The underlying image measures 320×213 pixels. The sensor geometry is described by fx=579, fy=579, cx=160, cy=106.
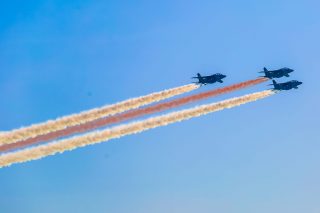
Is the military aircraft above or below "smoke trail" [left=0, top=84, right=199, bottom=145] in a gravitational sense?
above

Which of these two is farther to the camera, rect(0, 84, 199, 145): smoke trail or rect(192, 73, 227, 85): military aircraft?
rect(192, 73, 227, 85): military aircraft

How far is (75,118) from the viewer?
370ft

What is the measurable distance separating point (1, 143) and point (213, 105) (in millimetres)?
46654

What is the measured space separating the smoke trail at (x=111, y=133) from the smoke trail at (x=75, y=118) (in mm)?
2709

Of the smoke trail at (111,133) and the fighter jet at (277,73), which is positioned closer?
the smoke trail at (111,133)

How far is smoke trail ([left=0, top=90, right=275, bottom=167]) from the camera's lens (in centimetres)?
10612

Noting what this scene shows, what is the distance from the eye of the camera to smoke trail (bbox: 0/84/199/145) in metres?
Result: 106

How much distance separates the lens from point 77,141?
361 feet

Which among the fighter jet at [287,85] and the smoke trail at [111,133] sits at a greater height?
the fighter jet at [287,85]

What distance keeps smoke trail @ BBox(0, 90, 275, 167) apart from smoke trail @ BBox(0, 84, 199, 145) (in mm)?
2709

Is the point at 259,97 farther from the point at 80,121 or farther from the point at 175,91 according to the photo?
the point at 80,121

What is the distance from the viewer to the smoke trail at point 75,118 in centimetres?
10625

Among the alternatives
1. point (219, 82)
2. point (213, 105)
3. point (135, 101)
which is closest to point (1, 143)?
point (135, 101)

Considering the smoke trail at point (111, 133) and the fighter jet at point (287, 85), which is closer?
the smoke trail at point (111, 133)
